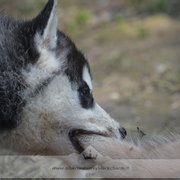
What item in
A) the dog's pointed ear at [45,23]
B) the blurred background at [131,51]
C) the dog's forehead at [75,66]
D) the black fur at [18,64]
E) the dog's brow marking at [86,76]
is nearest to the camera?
the black fur at [18,64]

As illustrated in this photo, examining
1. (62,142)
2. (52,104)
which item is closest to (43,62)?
(52,104)

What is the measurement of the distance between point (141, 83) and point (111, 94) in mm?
440

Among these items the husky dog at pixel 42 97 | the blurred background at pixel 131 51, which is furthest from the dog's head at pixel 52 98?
the blurred background at pixel 131 51

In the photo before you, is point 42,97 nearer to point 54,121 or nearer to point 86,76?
point 54,121

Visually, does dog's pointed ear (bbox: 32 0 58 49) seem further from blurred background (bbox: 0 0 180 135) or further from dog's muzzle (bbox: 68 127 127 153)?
blurred background (bbox: 0 0 180 135)

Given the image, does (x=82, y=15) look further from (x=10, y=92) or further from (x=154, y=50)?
(x=10, y=92)

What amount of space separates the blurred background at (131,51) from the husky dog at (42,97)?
1138mm

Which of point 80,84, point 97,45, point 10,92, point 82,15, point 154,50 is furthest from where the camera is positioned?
point 82,15

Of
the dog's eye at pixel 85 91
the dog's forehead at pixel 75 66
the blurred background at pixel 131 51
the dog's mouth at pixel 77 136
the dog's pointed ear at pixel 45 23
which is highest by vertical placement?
the dog's pointed ear at pixel 45 23

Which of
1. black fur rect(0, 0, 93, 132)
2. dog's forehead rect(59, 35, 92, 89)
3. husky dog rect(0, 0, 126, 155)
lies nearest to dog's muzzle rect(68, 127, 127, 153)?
husky dog rect(0, 0, 126, 155)

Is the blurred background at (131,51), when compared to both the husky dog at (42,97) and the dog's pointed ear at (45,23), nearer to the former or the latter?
the husky dog at (42,97)

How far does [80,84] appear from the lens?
3734mm

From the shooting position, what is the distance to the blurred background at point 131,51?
19.9 feet

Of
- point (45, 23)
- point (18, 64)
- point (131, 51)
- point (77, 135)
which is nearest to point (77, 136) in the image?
point (77, 135)
